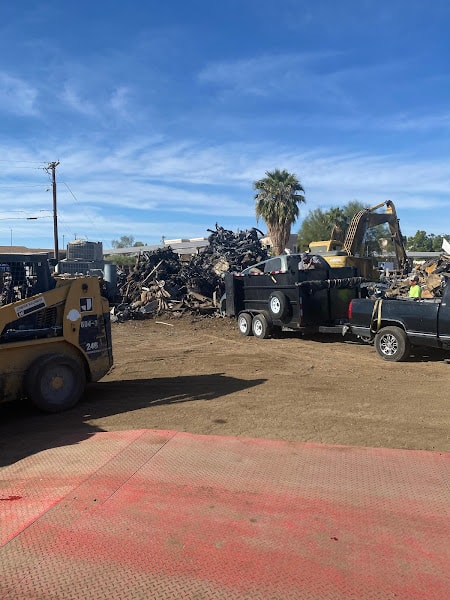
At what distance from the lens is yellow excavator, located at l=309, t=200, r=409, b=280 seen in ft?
60.3

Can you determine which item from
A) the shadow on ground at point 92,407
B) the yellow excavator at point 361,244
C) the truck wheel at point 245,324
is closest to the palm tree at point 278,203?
the yellow excavator at point 361,244

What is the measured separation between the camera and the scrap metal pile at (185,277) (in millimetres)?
21062

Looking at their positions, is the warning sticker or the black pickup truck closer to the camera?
the warning sticker

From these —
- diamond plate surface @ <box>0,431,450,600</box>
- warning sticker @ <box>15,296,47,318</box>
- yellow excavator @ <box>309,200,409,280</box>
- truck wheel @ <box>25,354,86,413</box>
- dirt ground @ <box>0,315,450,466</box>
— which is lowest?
diamond plate surface @ <box>0,431,450,600</box>

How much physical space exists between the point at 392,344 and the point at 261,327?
469 centimetres

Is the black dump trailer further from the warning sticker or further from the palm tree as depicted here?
the palm tree

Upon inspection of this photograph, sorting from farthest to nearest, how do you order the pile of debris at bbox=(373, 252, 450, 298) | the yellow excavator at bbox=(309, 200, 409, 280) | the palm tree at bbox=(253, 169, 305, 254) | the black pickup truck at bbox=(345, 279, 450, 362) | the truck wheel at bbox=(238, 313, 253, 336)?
1. the palm tree at bbox=(253, 169, 305, 254)
2. the pile of debris at bbox=(373, 252, 450, 298)
3. the yellow excavator at bbox=(309, 200, 409, 280)
4. the truck wheel at bbox=(238, 313, 253, 336)
5. the black pickup truck at bbox=(345, 279, 450, 362)

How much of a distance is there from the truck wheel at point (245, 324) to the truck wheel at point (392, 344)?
504cm

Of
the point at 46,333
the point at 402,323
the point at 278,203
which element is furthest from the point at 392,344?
the point at 278,203

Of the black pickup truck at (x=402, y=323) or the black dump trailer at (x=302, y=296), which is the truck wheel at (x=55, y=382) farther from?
the black dump trailer at (x=302, y=296)

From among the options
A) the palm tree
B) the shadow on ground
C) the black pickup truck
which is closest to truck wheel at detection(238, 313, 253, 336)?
the black pickup truck

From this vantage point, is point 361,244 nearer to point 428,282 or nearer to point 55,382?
point 428,282

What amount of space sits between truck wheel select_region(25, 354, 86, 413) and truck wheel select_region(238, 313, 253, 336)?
8208 millimetres

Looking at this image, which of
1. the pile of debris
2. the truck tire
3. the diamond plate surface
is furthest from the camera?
the pile of debris
